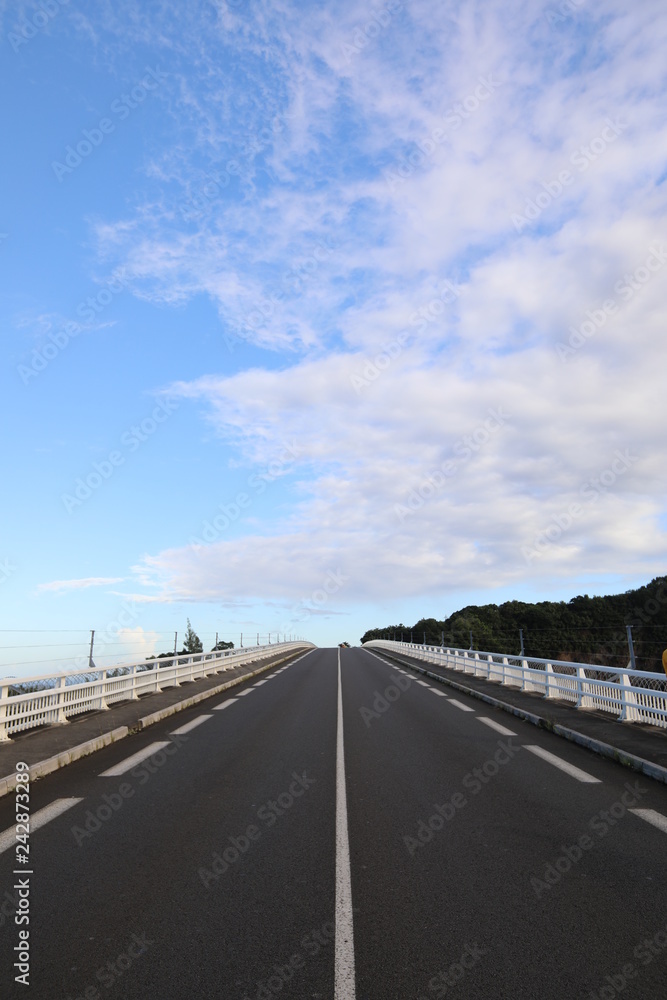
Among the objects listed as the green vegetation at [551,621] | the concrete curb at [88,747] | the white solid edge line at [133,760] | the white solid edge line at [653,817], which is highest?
the green vegetation at [551,621]

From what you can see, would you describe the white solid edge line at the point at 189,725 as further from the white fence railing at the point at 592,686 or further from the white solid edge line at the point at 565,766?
the white fence railing at the point at 592,686

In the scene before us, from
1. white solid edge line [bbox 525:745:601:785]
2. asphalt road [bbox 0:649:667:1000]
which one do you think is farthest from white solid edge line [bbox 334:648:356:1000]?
white solid edge line [bbox 525:745:601:785]

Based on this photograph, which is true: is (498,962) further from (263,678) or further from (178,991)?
(263,678)

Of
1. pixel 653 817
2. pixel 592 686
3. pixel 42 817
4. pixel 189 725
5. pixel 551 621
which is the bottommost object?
pixel 653 817

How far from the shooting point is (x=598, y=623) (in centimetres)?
7812

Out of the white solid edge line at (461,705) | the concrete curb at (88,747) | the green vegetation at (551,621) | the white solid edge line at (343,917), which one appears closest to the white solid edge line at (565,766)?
the white solid edge line at (343,917)

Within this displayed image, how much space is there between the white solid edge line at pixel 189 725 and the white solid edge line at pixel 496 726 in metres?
5.92

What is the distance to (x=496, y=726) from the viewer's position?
12953 mm

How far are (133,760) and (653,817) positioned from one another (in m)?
7.03

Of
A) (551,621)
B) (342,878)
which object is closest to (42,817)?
(342,878)

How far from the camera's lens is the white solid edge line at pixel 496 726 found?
12.1 meters

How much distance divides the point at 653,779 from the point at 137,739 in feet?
27.2

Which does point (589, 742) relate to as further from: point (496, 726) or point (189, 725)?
point (189, 725)

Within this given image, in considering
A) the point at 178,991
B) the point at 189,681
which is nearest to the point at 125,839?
the point at 178,991
